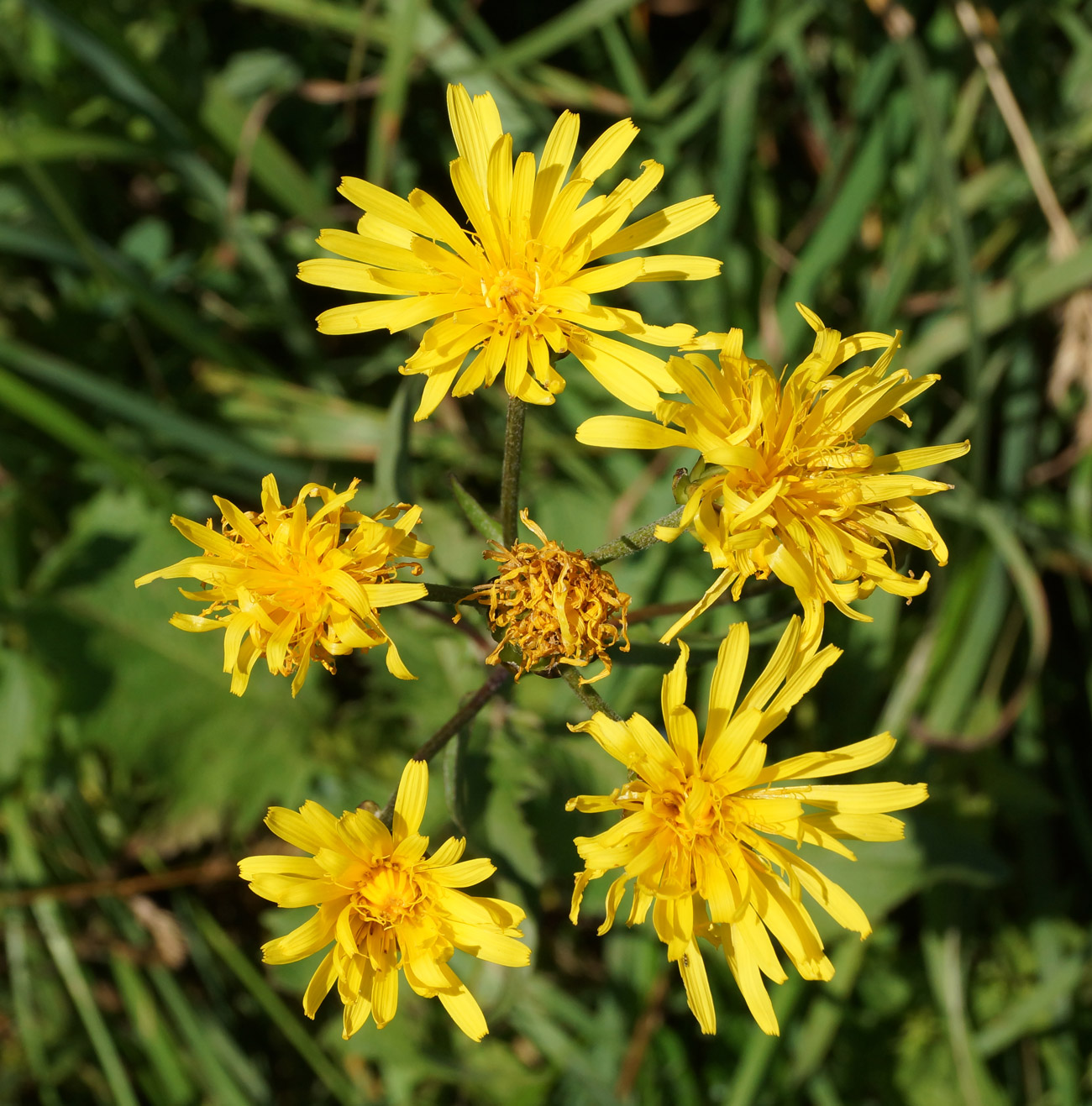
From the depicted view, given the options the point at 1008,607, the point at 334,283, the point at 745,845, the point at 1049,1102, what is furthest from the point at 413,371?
the point at 1049,1102

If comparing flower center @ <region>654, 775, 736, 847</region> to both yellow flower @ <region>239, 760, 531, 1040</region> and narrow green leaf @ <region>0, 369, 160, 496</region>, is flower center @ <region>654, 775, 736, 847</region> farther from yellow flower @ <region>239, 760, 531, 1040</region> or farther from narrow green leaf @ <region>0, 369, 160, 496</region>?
narrow green leaf @ <region>0, 369, 160, 496</region>

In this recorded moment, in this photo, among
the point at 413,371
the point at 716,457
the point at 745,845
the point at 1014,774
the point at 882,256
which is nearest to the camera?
the point at 716,457

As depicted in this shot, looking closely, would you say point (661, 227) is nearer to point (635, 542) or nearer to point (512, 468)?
point (512, 468)

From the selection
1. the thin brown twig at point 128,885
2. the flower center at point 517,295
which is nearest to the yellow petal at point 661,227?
the flower center at point 517,295

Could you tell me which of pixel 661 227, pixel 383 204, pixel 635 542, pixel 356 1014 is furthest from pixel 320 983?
pixel 661 227

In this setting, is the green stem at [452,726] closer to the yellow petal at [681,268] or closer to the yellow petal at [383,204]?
the yellow petal at [681,268]

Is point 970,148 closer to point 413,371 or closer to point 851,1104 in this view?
point 413,371
